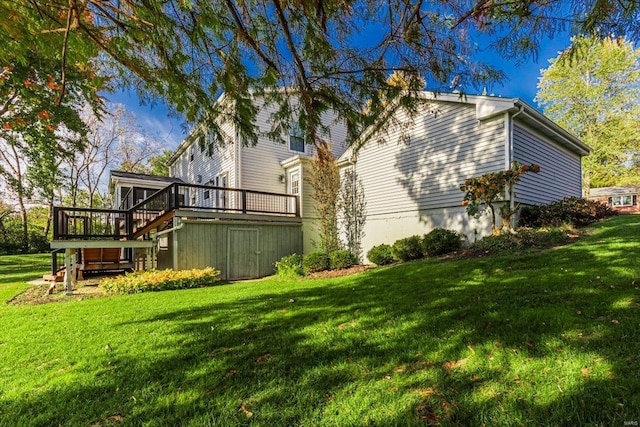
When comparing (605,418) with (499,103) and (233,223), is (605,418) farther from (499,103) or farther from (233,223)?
(233,223)

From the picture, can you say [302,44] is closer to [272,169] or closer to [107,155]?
[272,169]

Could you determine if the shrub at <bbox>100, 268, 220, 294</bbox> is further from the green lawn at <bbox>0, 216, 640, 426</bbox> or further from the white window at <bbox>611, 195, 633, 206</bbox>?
the white window at <bbox>611, 195, 633, 206</bbox>

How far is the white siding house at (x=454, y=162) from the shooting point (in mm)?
8180

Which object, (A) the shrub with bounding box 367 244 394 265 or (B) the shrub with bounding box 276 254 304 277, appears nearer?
Result: (A) the shrub with bounding box 367 244 394 265

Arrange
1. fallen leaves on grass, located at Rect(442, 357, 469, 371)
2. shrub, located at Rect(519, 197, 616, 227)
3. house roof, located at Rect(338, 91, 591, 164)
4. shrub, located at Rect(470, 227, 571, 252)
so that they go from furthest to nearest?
shrub, located at Rect(519, 197, 616, 227), house roof, located at Rect(338, 91, 591, 164), shrub, located at Rect(470, 227, 571, 252), fallen leaves on grass, located at Rect(442, 357, 469, 371)

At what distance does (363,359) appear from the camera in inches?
108

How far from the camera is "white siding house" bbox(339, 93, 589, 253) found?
322 inches


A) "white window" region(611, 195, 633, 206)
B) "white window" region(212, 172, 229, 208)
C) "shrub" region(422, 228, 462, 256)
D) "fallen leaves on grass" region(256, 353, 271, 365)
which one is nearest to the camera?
"fallen leaves on grass" region(256, 353, 271, 365)

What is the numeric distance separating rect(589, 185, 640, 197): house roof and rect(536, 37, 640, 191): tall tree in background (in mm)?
2228

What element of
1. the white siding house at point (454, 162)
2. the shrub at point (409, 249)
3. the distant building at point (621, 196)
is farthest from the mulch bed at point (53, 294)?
the distant building at point (621, 196)

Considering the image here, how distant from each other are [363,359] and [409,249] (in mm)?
6313

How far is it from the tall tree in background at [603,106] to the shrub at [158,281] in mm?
25332

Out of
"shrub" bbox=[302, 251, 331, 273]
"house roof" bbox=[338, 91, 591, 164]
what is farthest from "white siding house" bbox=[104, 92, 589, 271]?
"shrub" bbox=[302, 251, 331, 273]

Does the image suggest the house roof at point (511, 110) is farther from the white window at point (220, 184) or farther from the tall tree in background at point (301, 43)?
the white window at point (220, 184)
